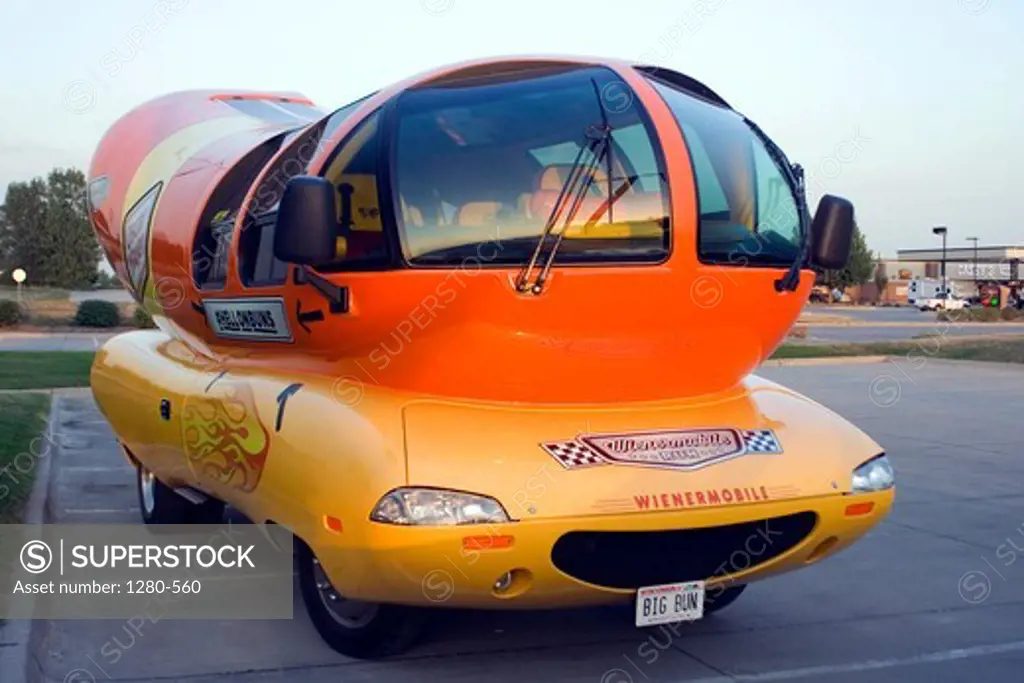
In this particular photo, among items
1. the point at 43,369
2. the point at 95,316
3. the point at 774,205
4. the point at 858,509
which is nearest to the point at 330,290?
the point at 774,205

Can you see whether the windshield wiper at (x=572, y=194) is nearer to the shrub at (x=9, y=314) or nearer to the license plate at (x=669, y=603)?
the license plate at (x=669, y=603)

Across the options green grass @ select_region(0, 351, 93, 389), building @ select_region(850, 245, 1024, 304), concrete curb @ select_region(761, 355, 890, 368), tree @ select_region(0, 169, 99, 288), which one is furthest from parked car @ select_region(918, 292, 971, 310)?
green grass @ select_region(0, 351, 93, 389)

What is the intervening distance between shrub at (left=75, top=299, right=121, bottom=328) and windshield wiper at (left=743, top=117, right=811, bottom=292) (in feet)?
106

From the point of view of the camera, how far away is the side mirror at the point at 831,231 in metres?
5.64

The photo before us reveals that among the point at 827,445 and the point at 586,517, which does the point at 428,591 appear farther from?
the point at 827,445

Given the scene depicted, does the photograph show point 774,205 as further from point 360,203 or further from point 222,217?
point 222,217

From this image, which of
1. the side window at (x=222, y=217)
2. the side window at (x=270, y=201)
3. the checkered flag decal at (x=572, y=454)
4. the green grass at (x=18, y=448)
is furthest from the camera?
the green grass at (x=18, y=448)

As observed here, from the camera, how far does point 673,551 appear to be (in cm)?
488

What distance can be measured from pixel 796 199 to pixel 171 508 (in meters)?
4.34

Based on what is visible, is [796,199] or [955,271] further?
[955,271]

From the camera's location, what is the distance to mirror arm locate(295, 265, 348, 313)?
16.6ft

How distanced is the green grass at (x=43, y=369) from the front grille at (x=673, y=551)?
13644mm

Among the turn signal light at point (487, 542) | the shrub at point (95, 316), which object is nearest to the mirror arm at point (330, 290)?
the turn signal light at point (487, 542)

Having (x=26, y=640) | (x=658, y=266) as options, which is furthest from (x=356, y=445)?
(x=26, y=640)
